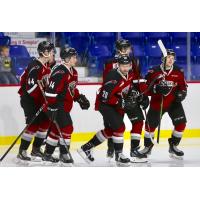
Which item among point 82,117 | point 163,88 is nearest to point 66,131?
point 163,88

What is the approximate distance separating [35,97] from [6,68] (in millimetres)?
1828

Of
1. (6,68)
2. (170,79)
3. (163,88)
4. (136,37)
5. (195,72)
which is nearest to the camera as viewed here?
(163,88)

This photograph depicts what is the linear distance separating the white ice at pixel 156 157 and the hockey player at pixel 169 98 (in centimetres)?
14

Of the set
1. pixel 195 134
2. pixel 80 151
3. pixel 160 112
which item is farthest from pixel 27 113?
pixel 195 134

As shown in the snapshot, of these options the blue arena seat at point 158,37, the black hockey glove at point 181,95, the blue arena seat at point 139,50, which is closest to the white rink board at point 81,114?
the blue arena seat at point 139,50

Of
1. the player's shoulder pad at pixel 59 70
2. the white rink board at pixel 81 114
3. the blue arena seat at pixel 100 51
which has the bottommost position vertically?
the white rink board at pixel 81 114

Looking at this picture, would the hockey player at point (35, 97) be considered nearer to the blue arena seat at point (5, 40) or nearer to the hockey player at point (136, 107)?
the hockey player at point (136, 107)

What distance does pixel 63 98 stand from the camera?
21.6 feet

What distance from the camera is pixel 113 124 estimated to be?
6492 millimetres

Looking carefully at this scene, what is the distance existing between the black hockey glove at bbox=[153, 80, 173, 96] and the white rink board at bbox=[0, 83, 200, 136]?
145cm

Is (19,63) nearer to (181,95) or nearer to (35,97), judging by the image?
(35,97)

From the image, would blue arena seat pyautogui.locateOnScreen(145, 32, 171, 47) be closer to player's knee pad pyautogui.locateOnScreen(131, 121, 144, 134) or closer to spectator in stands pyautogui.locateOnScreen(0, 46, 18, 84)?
spectator in stands pyautogui.locateOnScreen(0, 46, 18, 84)

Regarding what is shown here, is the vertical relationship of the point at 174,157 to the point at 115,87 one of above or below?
below

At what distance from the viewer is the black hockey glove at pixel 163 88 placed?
6902 millimetres
